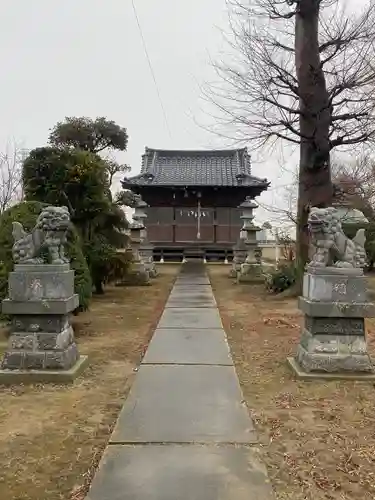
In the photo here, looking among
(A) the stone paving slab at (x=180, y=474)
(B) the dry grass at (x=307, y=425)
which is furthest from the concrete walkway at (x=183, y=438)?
(B) the dry grass at (x=307, y=425)

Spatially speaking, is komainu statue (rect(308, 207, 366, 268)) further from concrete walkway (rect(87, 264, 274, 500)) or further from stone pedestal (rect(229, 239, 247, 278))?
stone pedestal (rect(229, 239, 247, 278))

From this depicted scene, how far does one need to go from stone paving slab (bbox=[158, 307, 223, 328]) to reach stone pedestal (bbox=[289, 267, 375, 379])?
2920mm

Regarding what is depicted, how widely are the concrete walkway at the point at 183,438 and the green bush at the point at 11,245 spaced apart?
222 centimetres

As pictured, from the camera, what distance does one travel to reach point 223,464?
315 cm

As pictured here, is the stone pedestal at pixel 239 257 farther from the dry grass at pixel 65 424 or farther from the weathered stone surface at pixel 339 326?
the weathered stone surface at pixel 339 326

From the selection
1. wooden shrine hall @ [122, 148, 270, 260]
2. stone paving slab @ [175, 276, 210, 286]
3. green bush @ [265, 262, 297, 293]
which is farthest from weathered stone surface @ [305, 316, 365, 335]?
wooden shrine hall @ [122, 148, 270, 260]

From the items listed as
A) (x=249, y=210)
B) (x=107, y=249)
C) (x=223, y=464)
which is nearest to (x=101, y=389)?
(x=223, y=464)

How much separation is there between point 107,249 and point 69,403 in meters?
8.05

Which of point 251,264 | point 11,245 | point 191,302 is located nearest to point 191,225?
point 251,264

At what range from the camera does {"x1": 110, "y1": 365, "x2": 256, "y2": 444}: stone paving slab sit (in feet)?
11.9

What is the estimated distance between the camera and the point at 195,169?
30.2m

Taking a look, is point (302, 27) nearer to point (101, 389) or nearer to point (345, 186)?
point (345, 186)

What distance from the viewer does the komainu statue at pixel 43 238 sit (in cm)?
542

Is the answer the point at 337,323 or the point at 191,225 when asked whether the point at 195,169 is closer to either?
the point at 191,225
